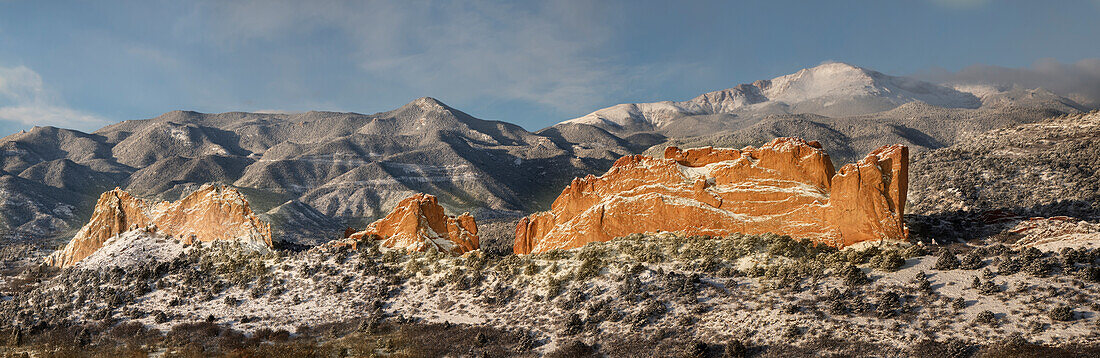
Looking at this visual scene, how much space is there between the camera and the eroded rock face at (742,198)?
2948cm

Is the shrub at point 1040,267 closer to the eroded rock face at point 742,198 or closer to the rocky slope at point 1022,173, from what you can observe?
the eroded rock face at point 742,198

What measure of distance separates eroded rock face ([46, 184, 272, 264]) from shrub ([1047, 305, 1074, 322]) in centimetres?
4565

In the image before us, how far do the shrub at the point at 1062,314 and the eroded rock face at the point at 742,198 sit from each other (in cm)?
823

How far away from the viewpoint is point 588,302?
2905 centimetres

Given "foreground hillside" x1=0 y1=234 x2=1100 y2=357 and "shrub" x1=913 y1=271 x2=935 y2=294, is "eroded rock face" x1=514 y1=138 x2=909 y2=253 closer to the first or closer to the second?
"foreground hillside" x1=0 y1=234 x2=1100 y2=357

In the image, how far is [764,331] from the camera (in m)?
23.6

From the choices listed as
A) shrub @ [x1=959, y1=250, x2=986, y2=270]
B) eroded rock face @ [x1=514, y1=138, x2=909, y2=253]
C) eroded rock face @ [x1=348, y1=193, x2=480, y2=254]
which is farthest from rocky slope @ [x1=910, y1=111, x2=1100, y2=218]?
eroded rock face @ [x1=348, y1=193, x2=480, y2=254]

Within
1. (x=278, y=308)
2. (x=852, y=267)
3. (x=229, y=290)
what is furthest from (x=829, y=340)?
(x=229, y=290)

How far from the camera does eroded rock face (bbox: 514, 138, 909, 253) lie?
2948 cm

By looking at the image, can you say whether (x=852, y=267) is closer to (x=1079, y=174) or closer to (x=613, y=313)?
(x=613, y=313)

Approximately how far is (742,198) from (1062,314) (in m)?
15.1

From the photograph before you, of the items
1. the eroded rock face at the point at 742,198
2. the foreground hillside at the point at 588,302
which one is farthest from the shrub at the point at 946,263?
the eroded rock face at the point at 742,198

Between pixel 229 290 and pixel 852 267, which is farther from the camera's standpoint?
pixel 229 290

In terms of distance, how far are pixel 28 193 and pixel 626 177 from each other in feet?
591
